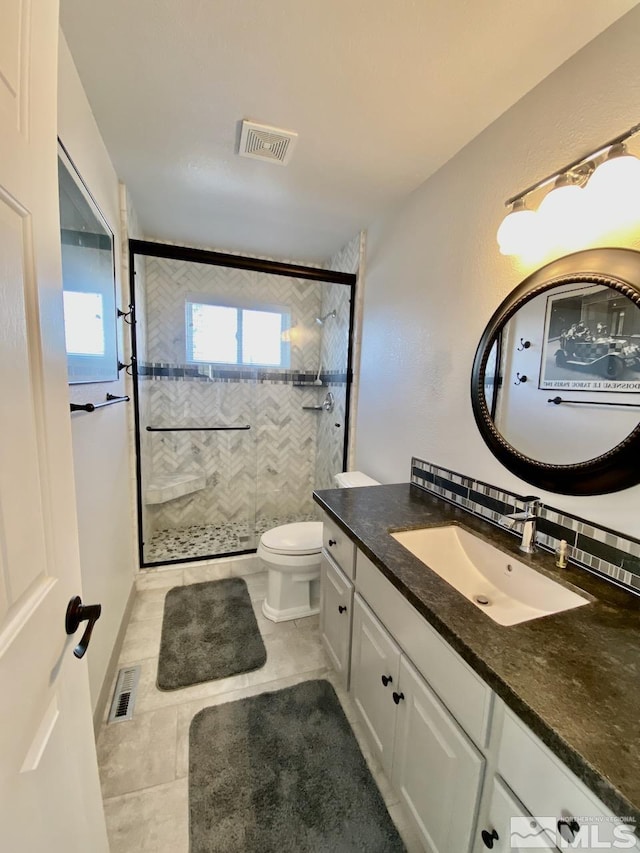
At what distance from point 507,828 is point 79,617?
0.98 metres

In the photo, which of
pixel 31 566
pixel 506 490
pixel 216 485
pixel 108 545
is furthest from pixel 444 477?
pixel 216 485

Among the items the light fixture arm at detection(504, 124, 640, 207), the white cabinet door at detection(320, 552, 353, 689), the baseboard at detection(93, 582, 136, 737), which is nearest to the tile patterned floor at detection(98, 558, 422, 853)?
the baseboard at detection(93, 582, 136, 737)

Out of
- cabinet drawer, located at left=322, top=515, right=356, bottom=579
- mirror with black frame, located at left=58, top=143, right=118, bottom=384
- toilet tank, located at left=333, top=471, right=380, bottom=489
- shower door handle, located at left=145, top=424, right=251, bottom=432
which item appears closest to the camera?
mirror with black frame, located at left=58, top=143, right=118, bottom=384

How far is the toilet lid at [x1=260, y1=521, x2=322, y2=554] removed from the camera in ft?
6.41

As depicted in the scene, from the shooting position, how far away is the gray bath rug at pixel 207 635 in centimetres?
166

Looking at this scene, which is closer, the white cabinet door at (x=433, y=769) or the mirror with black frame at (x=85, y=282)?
the white cabinet door at (x=433, y=769)

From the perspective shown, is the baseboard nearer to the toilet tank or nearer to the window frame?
the toilet tank

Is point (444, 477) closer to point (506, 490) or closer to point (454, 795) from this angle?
point (506, 490)

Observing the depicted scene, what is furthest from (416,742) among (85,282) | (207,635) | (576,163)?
(85,282)

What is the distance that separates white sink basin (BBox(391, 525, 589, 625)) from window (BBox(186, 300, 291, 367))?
2.33 metres

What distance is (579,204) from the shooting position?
1.06m

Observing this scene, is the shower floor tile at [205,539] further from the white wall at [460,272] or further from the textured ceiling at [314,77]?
the textured ceiling at [314,77]

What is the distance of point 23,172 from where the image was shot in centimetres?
54

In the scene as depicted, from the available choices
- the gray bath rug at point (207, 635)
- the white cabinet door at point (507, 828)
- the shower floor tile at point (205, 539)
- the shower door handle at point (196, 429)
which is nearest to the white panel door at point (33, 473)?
the white cabinet door at point (507, 828)
